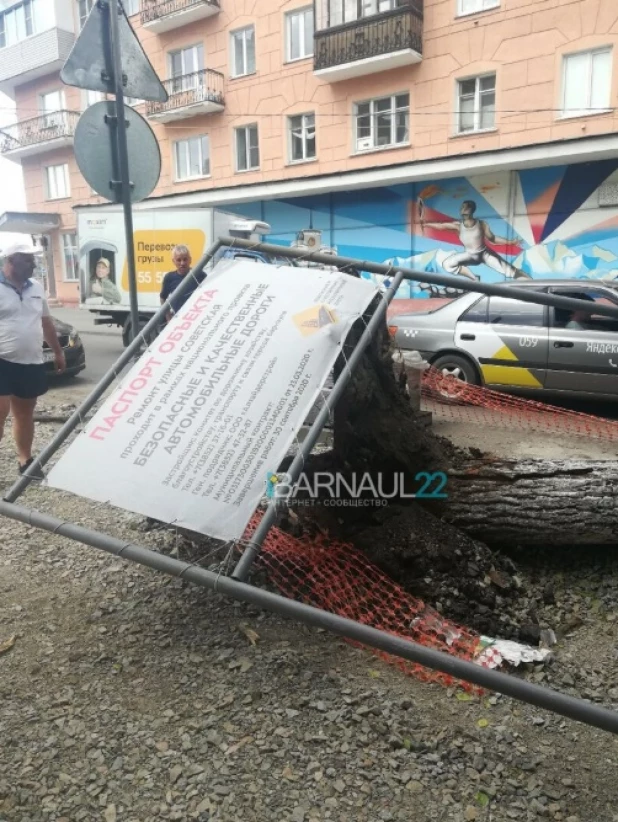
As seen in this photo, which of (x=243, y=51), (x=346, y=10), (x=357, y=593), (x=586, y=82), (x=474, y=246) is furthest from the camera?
(x=243, y=51)

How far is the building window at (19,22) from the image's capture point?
26.2 m


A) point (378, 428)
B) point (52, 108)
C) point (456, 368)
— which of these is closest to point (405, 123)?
point (456, 368)

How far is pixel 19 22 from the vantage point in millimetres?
26719

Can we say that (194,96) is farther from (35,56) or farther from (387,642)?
(387,642)

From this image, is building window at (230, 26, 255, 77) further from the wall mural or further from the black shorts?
the black shorts

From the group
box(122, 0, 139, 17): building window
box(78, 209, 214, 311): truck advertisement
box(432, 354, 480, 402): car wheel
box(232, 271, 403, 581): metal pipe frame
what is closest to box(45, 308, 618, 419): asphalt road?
box(432, 354, 480, 402): car wheel

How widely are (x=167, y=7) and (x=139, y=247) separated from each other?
1274 cm

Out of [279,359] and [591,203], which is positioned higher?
[591,203]

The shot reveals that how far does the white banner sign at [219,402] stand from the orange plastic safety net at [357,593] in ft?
2.33

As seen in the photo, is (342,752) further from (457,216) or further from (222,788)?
(457,216)

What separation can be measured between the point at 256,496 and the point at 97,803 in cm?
109

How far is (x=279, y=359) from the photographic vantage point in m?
2.46

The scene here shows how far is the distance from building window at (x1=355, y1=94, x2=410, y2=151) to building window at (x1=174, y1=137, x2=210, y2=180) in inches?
243

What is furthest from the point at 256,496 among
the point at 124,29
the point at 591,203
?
the point at 591,203
